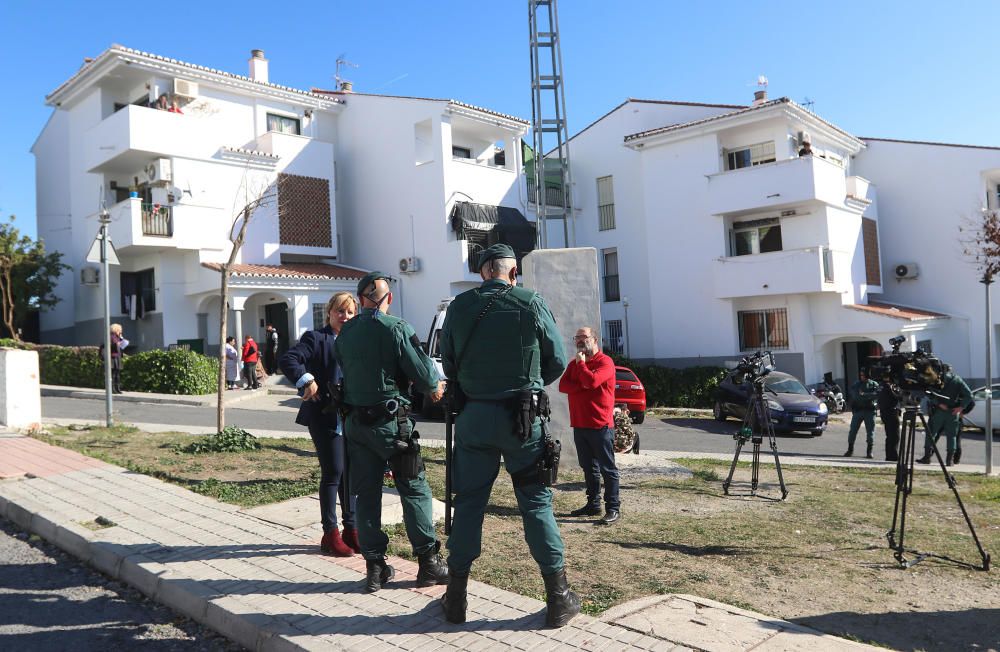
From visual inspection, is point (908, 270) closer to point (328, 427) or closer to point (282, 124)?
point (282, 124)

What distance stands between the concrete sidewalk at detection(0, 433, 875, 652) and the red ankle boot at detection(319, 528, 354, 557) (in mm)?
74

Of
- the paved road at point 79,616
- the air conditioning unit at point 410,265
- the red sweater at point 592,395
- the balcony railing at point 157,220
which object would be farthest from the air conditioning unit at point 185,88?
the red sweater at point 592,395

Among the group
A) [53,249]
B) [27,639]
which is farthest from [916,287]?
[53,249]

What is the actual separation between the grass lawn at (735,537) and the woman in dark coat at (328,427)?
51cm

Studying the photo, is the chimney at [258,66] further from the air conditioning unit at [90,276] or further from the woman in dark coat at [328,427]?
the woman in dark coat at [328,427]

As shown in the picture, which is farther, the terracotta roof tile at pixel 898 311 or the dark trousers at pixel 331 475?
the terracotta roof tile at pixel 898 311

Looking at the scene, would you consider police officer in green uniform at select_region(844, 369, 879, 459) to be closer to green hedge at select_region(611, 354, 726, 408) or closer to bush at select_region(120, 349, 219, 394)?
green hedge at select_region(611, 354, 726, 408)

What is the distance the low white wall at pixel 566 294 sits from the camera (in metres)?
8.33

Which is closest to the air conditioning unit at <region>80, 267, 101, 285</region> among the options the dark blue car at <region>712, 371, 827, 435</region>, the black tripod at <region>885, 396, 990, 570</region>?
the dark blue car at <region>712, 371, 827, 435</region>

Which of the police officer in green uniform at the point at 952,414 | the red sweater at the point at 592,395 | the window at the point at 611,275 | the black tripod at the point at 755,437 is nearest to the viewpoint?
the red sweater at the point at 592,395

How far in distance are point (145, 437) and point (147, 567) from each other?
6766 millimetres

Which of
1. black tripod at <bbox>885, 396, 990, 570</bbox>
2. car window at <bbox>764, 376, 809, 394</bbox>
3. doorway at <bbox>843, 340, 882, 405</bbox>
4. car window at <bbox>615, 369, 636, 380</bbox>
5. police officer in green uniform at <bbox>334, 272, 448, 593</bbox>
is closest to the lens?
police officer in green uniform at <bbox>334, 272, 448, 593</bbox>

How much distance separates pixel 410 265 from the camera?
24.8 m

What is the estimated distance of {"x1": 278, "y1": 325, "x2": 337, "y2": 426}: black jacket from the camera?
4.89m
